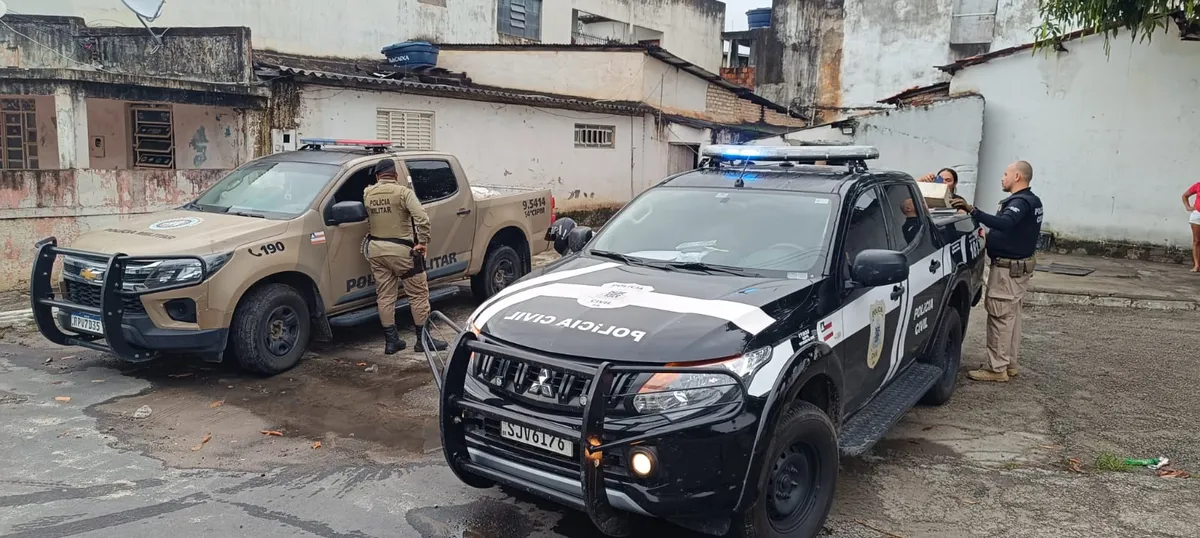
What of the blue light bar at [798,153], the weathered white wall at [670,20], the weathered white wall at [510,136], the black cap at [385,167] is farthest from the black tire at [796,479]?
the weathered white wall at [670,20]

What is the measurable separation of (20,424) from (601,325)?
415 centimetres

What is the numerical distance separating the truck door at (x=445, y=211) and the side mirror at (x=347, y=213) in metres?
0.97

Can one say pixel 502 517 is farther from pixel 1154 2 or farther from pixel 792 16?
pixel 792 16

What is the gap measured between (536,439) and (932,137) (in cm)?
1214

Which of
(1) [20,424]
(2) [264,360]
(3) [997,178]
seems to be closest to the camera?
(1) [20,424]

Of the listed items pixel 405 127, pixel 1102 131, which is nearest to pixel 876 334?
pixel 405 127

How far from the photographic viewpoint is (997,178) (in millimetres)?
13859

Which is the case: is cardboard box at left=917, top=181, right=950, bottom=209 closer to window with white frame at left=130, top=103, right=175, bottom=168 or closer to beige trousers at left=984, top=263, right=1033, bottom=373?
beige trousers at left=984, top=263, right=1033, bottom=373

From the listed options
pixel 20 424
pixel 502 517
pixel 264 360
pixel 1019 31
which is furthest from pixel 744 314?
pixel 1019 31

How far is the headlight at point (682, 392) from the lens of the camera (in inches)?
132

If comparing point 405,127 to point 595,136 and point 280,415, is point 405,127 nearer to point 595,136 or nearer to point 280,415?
point 595,136

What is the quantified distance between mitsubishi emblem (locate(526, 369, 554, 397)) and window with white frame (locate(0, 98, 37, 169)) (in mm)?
13740

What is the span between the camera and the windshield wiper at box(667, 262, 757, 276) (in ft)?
14.0

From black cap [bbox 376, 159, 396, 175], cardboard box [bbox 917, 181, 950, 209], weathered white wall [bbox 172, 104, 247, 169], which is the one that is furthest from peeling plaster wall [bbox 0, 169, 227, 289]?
cardboard box [bbox 917, 181, 950, 209]
